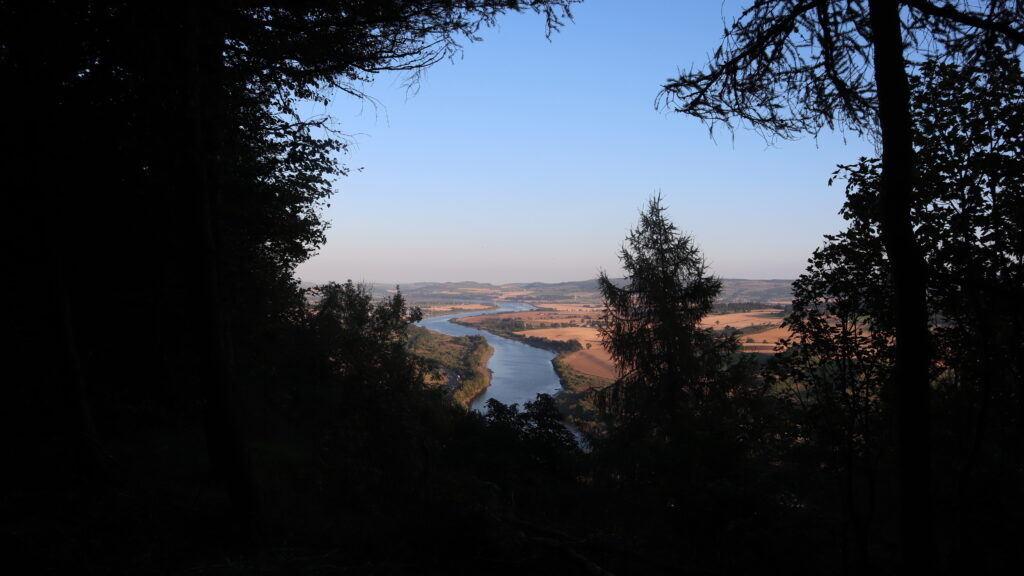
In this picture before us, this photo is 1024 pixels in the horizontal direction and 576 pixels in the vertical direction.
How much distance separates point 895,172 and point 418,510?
16.5 feet

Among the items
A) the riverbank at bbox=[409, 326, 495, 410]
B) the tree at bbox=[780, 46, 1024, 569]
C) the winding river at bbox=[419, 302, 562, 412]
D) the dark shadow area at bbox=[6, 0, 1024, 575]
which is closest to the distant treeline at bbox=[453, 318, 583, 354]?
the winding river at bbox=[419, 302, 562, 412]

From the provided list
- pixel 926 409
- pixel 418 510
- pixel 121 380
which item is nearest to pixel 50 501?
pixel 418 510

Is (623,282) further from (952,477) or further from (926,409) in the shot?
(926,409)

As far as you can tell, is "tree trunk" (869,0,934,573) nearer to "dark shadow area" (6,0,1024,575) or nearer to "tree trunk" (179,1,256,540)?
"dark shadow area" (6,0,1024,575)

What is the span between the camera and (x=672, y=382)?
13.1 m

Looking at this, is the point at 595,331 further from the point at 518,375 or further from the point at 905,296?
the point at 518,375

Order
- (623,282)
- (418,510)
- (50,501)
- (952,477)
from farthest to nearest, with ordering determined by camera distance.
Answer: (623,282) < (952,477) < (418,510) < (50,501)

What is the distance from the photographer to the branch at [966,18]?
301 centimetres

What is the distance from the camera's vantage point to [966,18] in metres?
3.18

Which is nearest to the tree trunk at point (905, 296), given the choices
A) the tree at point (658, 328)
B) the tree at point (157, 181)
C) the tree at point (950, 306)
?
the tree at point (950, 306)

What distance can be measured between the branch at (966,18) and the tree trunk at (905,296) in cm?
40

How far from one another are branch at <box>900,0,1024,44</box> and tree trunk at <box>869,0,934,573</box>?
40cm

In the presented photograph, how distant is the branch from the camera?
3013 millimetres

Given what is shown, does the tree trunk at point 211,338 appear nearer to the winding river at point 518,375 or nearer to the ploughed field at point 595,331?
the ploughed field at point 595,331
